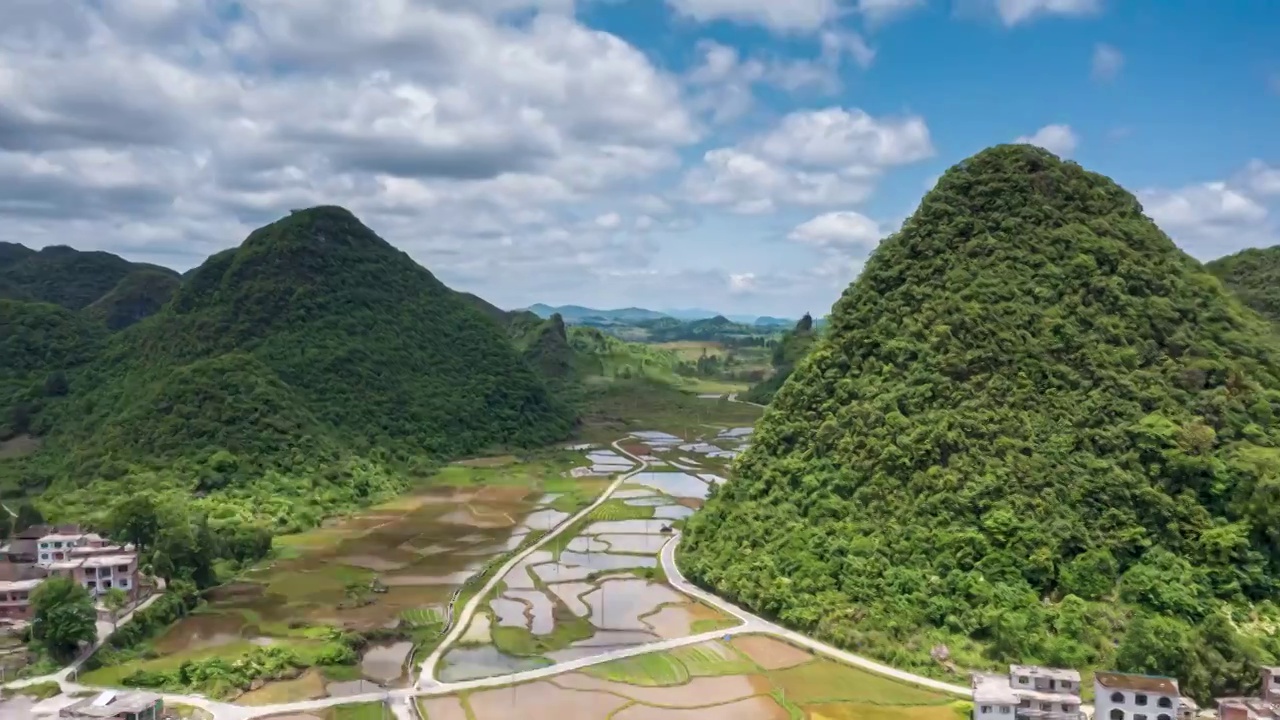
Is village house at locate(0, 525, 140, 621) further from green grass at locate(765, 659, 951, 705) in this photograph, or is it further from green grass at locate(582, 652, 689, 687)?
green grass at locate(765, 659, 951, 705)

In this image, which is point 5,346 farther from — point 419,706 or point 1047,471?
point 1047,471

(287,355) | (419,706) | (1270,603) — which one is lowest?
(419,706)

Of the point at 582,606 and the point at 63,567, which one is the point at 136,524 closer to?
the point at 63,567

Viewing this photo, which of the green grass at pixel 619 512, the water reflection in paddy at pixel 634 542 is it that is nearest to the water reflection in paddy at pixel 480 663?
the water reflection in paddy at pixel 634 542

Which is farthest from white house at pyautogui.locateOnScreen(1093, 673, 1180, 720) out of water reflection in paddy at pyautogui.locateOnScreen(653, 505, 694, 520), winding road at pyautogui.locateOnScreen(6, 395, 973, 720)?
water reflection in paddy at pyautogui.locateOnScreen(653, 505, 694, 520)

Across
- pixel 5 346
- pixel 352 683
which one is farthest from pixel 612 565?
pixel 5 346

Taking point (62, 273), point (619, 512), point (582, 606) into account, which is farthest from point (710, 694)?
point (62, 273)
